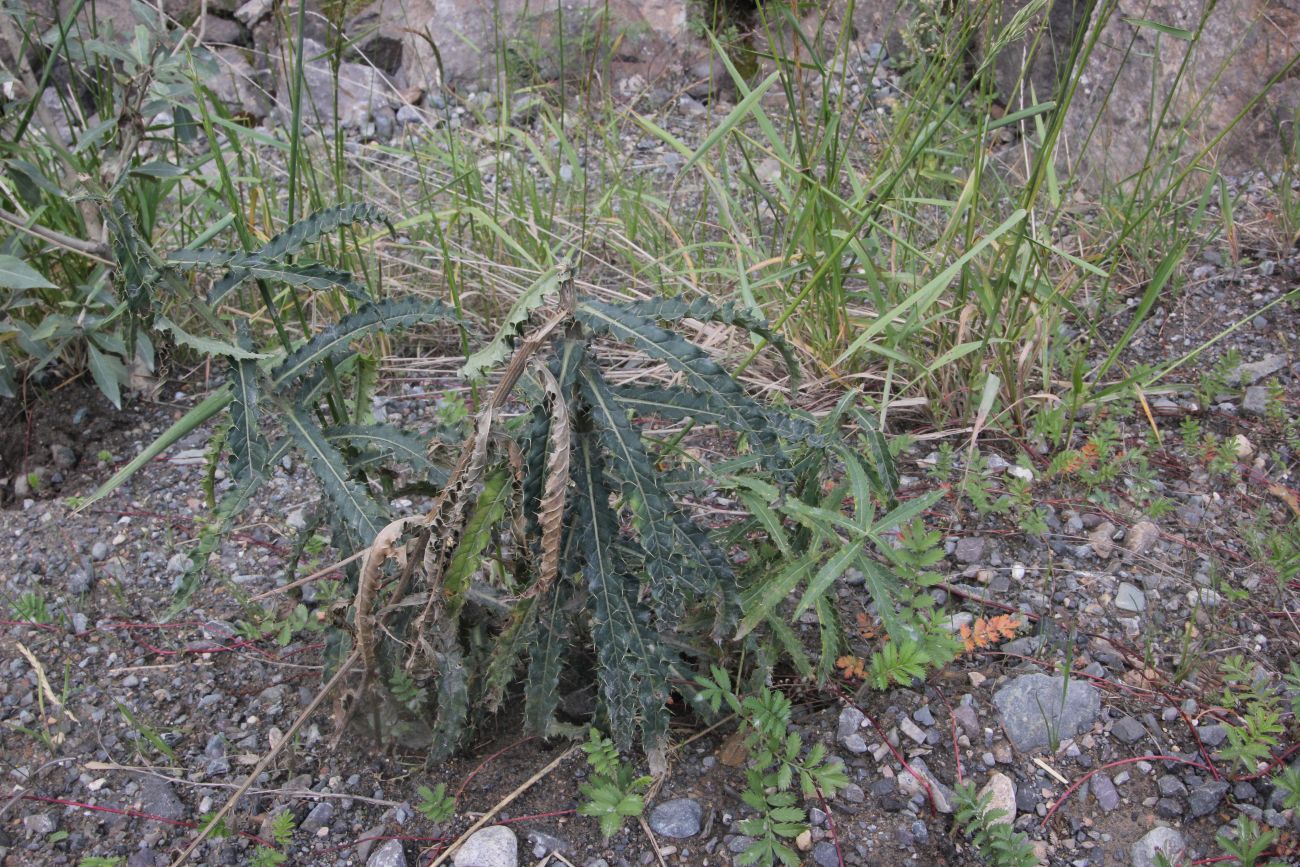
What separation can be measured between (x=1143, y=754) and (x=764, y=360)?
139 cm

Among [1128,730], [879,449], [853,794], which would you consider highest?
[879,449]

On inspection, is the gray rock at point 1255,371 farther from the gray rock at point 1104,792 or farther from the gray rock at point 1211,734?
the gray rock at point 1104,792

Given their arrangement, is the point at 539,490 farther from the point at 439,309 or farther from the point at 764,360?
the point at 764,360

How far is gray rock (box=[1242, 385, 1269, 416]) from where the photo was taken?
239 centimetres

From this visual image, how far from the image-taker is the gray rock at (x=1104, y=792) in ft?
5.16

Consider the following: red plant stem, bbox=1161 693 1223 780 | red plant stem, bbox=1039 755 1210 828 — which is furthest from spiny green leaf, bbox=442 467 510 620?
red plant stem, bbox=1161 693 1223 780

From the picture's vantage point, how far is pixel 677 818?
61.7 inches

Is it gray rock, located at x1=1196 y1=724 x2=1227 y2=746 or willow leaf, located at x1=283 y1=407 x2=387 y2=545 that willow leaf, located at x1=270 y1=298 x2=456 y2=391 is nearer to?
willow leaf, located at x1=283 y1=407 x2=387 y2=545

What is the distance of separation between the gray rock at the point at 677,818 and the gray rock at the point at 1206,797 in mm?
746

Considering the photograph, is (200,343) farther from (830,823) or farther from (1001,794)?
(1001,794)

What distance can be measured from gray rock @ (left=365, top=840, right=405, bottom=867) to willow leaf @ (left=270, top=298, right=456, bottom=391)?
71cm

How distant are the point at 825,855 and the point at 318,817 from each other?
79 cm

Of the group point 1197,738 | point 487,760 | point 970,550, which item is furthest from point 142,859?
point 1197,738

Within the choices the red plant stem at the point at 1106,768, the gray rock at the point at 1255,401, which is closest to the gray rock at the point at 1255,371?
the gray rock at the point at 1255,401
